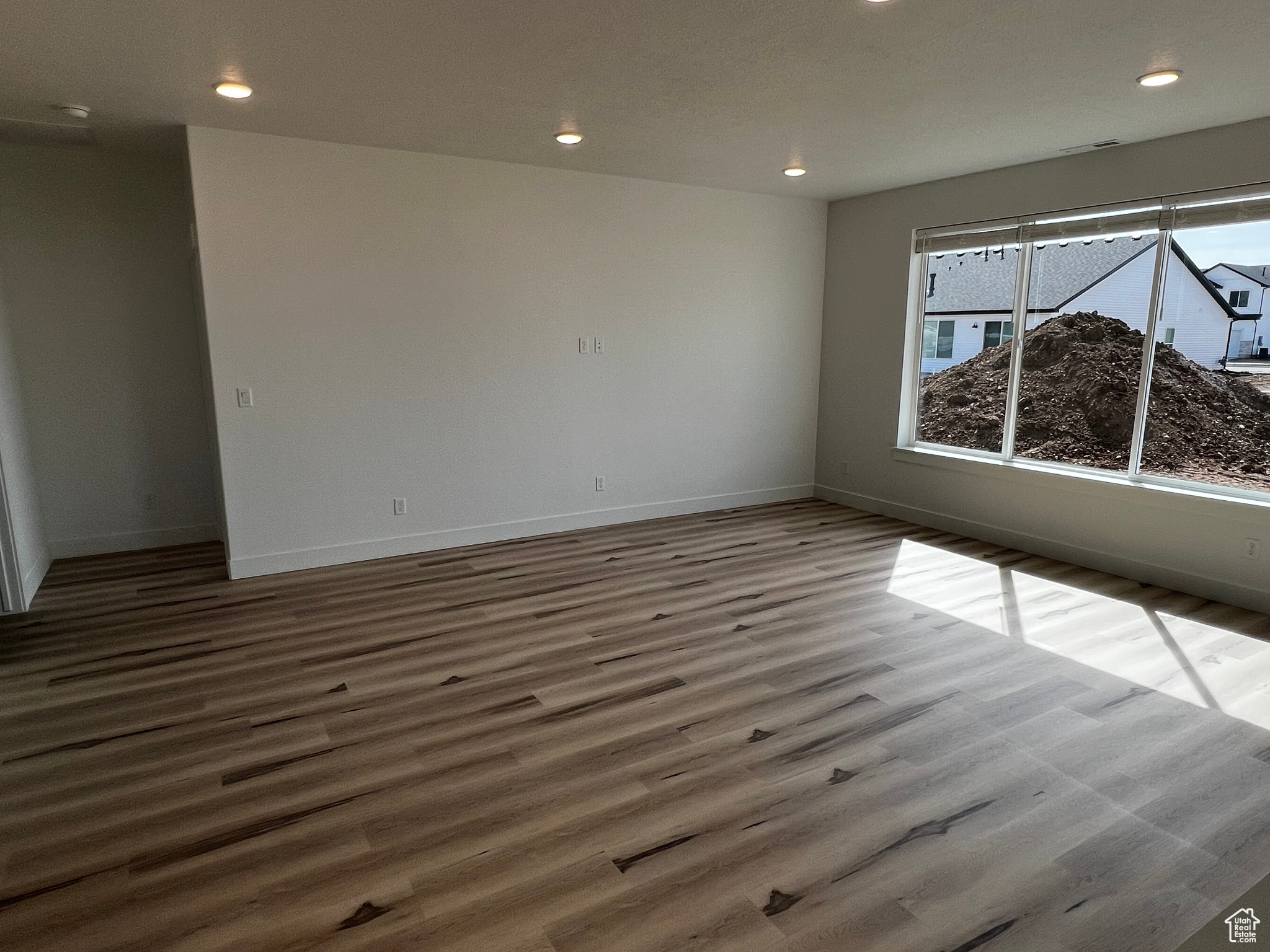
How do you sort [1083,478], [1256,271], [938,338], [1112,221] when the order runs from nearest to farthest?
[1256,271] < [1112,221] < [1083,478] < [938,338]

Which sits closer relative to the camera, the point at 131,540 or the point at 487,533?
the point at 131,540

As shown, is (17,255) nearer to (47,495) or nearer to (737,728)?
(47,495)

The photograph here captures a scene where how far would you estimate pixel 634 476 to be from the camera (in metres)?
5.84

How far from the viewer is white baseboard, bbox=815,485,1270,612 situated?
13.6 feet

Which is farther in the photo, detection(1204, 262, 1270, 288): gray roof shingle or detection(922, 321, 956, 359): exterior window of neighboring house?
detection(922, 321, 956, 359): exterior window of neighboring house

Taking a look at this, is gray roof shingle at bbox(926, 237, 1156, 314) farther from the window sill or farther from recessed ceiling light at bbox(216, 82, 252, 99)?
recessed ceiling light at bbox(216, 82, 252, 99)

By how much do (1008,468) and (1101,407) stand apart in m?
0.68

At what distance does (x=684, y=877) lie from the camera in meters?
2.08

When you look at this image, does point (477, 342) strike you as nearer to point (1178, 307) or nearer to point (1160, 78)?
point (1160, 78)

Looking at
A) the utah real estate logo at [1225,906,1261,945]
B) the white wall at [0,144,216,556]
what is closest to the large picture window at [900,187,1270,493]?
the utah real estate logo at [1225,906,1261,945]

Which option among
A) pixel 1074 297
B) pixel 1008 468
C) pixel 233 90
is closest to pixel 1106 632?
pixel 1008 468

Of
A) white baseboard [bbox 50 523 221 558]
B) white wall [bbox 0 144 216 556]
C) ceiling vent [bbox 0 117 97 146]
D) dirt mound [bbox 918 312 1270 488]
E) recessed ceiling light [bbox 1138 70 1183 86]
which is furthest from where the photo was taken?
white baseboard [bbox 50 523 221 558]

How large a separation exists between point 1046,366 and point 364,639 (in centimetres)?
470

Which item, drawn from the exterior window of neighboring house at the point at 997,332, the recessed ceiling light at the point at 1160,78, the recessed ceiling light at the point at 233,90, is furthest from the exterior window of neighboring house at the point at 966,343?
the recessed ceiling light at the point at 233,90
